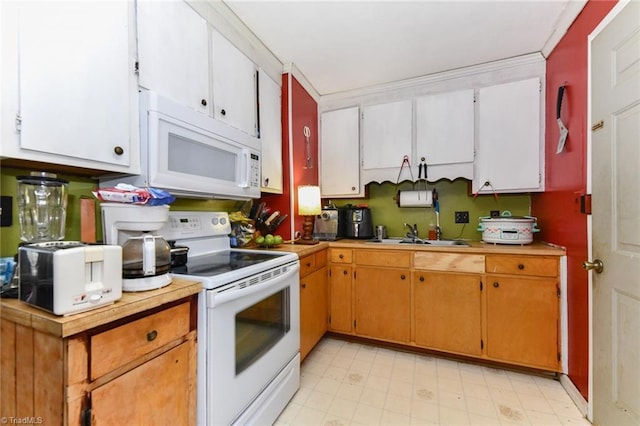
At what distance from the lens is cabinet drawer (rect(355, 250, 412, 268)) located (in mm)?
2145

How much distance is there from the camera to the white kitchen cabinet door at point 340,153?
270 centimetres

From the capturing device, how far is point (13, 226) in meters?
1.04

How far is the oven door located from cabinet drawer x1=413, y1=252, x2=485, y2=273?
101 centimetres

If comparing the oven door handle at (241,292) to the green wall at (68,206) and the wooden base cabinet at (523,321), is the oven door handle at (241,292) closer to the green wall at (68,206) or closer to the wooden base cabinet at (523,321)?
the green wall at (68,206)

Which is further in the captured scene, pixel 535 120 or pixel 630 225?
pixel 535 120

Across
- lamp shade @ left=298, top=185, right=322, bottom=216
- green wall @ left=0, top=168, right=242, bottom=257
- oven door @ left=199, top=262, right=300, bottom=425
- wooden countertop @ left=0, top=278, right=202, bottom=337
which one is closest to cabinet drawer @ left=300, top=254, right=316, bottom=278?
oven door @ left=199, top=262, right=300, bottom=425

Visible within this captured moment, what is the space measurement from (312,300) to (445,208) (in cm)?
154

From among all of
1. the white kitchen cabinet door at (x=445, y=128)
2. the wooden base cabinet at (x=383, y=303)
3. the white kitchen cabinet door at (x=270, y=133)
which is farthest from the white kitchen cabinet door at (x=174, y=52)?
the white kitchen cabinet door at (x=445, y=128)

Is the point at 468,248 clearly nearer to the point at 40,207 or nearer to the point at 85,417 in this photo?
the point at 85,417

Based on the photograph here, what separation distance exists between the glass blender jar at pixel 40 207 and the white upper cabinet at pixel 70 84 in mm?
169

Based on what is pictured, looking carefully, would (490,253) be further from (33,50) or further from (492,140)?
(33,50)

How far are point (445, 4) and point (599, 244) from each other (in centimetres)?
160

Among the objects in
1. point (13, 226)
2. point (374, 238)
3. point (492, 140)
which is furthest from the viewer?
point (374, 238)

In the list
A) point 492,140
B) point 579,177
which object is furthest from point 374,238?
point 579,177
